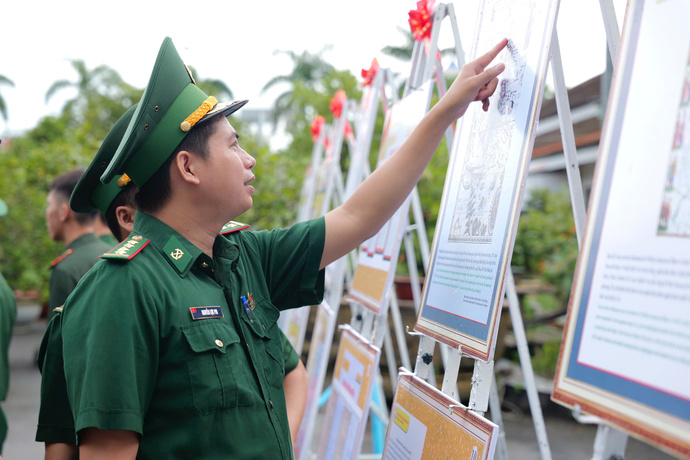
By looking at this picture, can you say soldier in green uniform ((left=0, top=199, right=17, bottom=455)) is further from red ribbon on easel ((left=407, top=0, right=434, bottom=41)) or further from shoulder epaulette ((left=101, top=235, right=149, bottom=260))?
red ribbon on easel ((left=407, top=0, right=434, bottom=41))

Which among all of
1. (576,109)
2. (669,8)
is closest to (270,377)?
(669,8)

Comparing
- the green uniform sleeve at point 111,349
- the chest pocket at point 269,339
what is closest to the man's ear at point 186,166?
the green uniform sleeve at point 111,349

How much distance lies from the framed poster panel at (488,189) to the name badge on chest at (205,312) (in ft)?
1.72

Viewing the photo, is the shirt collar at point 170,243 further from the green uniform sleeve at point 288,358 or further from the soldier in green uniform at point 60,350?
the green uniform sleeve at point 288,358

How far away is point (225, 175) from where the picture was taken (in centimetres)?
137

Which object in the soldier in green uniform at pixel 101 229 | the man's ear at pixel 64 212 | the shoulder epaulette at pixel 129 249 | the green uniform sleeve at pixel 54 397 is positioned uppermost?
the shoulder epaulette at pixel 129 249

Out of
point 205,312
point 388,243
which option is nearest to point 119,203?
point 205,312

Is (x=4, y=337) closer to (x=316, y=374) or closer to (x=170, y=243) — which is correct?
(x=316, y=374)

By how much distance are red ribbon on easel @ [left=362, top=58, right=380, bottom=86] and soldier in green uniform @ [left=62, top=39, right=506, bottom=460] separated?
167 centimetres

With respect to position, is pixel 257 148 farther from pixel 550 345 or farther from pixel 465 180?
pixel 465 180

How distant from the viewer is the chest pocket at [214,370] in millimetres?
1186

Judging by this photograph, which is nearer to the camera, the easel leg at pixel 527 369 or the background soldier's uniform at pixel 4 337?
the easel leg at pixel 527 369

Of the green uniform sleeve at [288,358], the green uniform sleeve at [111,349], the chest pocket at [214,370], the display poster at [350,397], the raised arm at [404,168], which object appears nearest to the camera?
the green uniform sleeve at [111,349]

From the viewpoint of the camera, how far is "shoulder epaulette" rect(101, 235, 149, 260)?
47.0 inches
